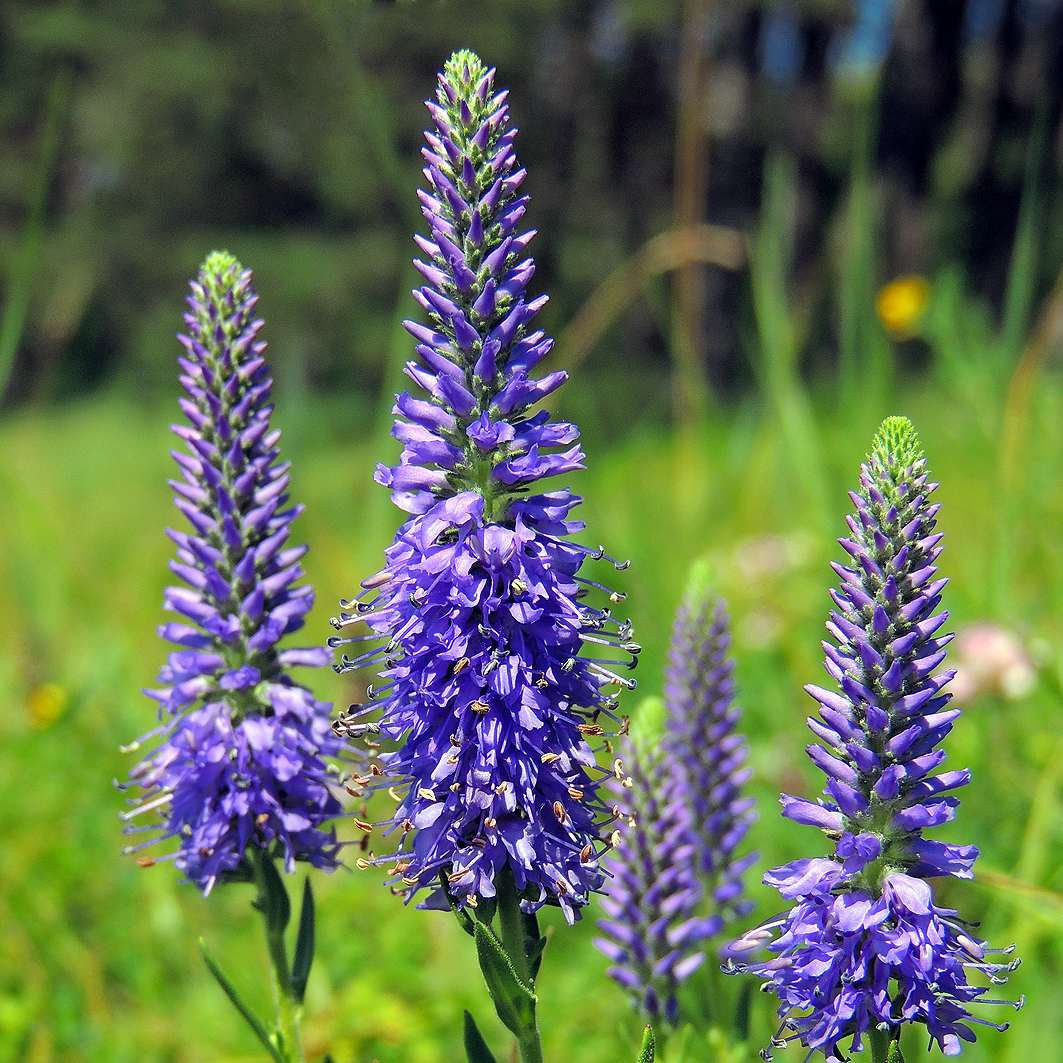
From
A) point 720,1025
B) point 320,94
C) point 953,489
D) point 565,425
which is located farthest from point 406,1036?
point 320,94

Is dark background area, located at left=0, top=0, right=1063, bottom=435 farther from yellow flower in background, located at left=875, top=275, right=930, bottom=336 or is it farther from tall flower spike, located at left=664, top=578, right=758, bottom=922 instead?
tall flower spike, located at left=664, top=578, right=758, bottom=922

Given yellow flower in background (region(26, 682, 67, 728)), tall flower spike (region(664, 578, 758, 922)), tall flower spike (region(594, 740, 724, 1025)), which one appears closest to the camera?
tall flower spike (region(594, 740, 724, 1025))

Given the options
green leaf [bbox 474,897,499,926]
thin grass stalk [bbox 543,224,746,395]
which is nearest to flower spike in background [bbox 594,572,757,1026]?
green leaf [bbox 474,897,499,926]

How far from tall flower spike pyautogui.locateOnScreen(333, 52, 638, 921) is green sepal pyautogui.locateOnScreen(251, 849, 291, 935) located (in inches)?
19.2

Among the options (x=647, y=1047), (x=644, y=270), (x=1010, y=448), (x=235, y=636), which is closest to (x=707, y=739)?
(x=647, y=1047)

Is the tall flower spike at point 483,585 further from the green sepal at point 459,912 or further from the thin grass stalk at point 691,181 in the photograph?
the thin grass stalk at point 691,181

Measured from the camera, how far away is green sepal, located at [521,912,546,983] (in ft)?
7.64

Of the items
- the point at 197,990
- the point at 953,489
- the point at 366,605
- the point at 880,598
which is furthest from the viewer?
the point at 953,489

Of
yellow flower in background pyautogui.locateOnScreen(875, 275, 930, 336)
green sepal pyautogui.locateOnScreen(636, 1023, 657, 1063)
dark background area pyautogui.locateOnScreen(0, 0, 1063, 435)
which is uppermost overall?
dark background area pyautogui.locateOnScreen(0, 0, 1063, 435)

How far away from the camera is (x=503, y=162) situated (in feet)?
7.11

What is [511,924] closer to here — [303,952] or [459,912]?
[459,912]

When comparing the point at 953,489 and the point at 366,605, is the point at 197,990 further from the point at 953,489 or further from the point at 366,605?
the point at 953,489

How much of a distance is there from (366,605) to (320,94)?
49.7 ft

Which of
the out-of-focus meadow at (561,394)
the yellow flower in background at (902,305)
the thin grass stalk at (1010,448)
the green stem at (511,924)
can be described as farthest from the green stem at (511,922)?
the yellow flower in background at (902,305)
